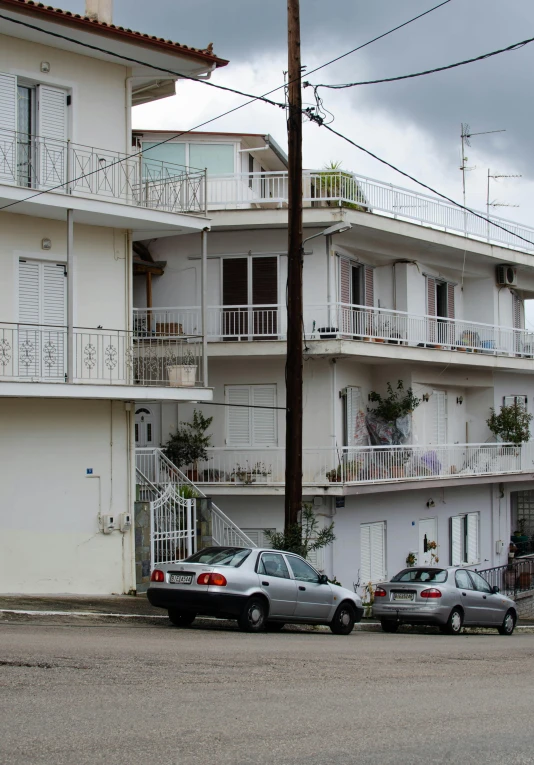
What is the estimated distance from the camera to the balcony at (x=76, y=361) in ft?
63.6

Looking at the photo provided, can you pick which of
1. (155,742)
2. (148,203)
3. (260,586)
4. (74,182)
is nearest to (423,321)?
(148,203)

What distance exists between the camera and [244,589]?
1577 cm

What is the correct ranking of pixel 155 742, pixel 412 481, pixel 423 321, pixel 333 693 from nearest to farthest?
pixel 155 742
pixel 333 693
pixel 412 481
pixel 423 321

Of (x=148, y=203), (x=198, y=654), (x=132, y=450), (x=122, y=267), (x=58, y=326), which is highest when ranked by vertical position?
(x=148, y=203)

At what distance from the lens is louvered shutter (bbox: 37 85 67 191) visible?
20.0 metres

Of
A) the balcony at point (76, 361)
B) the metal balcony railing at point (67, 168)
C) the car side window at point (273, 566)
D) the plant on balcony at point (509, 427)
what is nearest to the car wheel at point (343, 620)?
the car side window at point (273, 566)

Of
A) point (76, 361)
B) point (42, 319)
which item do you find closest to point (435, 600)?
point (76, 361)

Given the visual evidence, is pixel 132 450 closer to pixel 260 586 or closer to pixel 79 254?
pixel 79 254

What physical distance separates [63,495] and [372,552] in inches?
431

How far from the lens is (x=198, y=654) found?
40.4 feet

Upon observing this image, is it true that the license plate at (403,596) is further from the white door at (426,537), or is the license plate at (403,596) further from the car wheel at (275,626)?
the white door at (426,537)

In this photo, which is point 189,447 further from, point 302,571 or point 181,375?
point 302,571

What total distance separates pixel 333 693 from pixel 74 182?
12958mm

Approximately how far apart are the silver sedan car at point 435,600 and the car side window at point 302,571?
2.89 meters
